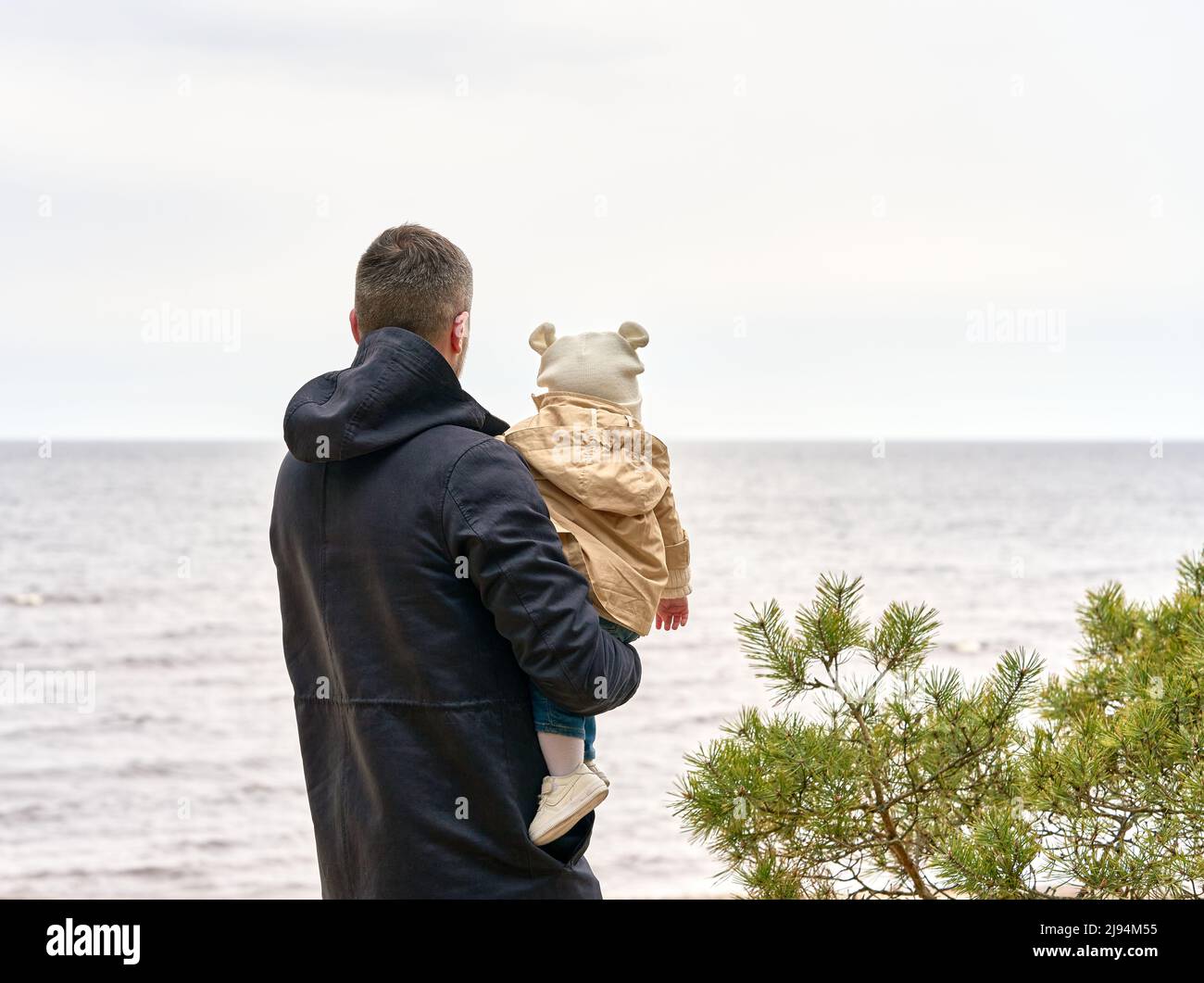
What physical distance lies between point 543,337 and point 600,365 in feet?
0.52

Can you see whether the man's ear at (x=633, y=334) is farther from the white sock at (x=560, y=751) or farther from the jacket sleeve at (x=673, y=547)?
the white sock at (x=560, y=751)

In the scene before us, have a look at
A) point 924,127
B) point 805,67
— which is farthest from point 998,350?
point 805,67

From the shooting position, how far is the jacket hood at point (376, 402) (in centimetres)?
154

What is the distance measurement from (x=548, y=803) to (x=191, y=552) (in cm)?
2622

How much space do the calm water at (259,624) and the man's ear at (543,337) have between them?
2.16 m

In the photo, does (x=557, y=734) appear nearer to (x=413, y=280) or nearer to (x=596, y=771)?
(x=596, y=771)

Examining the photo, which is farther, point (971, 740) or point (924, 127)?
point (924, 127)

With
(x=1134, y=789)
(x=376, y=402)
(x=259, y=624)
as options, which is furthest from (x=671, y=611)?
(x=259, y=624)

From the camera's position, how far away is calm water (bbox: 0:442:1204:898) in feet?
28.5

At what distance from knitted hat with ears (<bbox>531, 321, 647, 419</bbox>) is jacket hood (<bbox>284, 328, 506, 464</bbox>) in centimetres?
28

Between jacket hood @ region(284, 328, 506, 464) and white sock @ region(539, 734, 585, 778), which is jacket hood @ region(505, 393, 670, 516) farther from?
white sock @ region(539, 734, 585, 778)

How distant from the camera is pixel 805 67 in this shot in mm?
33812
